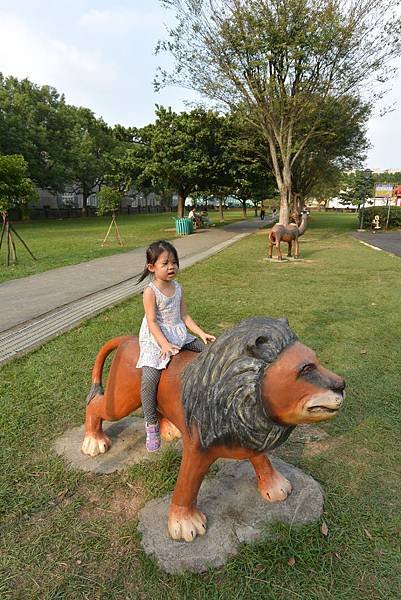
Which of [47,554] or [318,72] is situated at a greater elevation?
[318,72]

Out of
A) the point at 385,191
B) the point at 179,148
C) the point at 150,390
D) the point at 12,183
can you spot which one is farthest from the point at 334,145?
the point at 150,390

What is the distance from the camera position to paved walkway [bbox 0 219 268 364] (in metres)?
5.13

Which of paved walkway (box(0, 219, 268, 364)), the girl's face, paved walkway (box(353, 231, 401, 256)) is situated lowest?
paved walkway (box(353, 231, 401, 256))

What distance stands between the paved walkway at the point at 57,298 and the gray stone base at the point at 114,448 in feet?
6.22

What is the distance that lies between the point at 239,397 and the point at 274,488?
97 cm

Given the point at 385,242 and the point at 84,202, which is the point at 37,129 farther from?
the point at 385,242

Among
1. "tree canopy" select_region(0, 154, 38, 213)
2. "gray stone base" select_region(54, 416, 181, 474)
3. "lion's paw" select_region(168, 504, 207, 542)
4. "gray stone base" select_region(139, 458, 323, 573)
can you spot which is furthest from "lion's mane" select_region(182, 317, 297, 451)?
"tree canopy" select_region(0, 154, 38, 213)

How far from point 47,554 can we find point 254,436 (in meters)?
1.22

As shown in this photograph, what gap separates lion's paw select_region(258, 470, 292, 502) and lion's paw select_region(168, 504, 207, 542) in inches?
15.8

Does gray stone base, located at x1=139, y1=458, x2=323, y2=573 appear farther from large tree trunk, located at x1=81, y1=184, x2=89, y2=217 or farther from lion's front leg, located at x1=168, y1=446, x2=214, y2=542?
large tree trunk, located at x1=81, y1=184, x2=89, y2=217

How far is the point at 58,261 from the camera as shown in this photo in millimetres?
11461

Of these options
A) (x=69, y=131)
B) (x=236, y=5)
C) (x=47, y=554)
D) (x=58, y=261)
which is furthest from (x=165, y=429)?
(x=69, y=131)

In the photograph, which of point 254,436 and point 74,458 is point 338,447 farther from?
point 74,458

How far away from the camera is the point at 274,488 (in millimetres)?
2195
